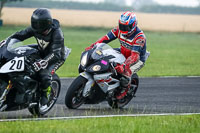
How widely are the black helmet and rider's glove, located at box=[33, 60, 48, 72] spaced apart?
1.79 feet

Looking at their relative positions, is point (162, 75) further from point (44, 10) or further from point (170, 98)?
point (44, 10)

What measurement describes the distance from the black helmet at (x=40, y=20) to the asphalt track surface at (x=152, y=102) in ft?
5.08

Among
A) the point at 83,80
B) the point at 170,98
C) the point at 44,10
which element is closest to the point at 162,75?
the point at 170,98

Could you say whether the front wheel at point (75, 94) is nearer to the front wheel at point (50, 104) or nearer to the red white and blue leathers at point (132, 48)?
the front wheel at point (50, 104)

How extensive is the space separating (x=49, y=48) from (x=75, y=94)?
43.7 inches

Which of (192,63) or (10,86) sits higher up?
(10,86)

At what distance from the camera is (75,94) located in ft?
32.2

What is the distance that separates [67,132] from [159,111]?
3350 mm

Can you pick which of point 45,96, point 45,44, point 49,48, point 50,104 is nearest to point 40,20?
point 45,44

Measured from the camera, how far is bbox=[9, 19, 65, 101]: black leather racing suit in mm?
8820

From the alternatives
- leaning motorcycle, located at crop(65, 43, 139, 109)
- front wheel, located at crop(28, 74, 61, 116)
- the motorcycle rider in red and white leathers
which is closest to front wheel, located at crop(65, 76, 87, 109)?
leaning motorcycle, located at crop(65, 43, 139, 109)

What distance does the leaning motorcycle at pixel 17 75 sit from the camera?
26.7ft

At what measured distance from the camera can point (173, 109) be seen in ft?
34.7

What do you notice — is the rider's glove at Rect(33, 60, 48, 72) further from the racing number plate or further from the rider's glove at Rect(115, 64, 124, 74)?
the rider's glove at Rect(115, 64, 124, 74)
